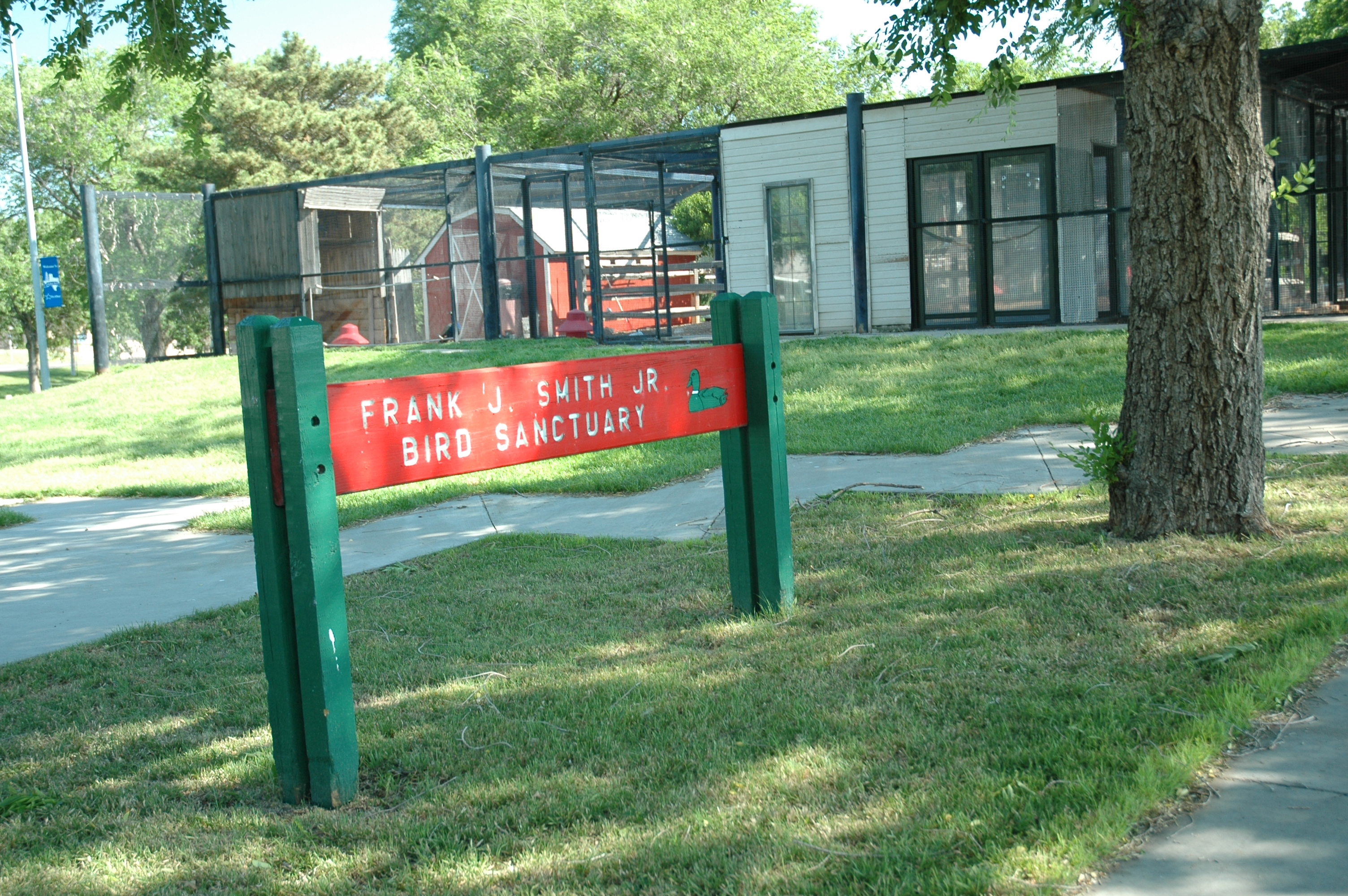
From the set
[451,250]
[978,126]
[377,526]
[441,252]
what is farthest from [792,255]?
[377,526]

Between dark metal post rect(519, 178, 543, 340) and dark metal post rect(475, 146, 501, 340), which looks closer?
dark metal post rect(475, 146, 501, 340)

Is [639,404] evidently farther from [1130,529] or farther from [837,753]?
[1130,529]

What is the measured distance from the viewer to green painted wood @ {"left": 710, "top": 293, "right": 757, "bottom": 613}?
443 cm

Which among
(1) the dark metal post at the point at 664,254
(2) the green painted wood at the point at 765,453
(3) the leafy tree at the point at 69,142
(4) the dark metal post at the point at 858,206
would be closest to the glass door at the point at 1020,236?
(4) the dark metal post at the point at 858,206

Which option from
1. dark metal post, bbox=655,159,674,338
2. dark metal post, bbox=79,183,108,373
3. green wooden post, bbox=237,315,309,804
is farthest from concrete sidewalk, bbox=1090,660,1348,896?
dark metal post, bbox=79,183,108,373

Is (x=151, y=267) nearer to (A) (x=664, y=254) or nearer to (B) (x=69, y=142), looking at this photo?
(A) (x=664, y=254)

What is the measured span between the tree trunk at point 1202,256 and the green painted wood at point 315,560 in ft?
11.6

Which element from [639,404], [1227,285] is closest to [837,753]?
[639,404]

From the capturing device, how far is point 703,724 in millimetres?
3281

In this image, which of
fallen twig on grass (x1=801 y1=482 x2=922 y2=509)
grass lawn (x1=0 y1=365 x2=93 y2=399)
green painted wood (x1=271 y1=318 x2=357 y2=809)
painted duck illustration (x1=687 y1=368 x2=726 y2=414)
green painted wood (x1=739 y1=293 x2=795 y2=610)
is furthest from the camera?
grass lawn (x1=0 y1=365 x2=93 y2=399)

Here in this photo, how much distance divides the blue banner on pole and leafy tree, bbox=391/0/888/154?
15938 millimetres

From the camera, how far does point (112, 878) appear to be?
255 centimetres

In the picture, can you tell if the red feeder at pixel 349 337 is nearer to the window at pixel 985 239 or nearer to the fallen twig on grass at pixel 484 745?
the window at pixel 985 239

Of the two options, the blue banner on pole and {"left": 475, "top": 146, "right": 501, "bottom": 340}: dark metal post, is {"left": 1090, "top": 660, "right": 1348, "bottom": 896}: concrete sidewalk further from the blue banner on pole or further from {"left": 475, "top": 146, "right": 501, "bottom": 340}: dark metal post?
the blue banner on pole
